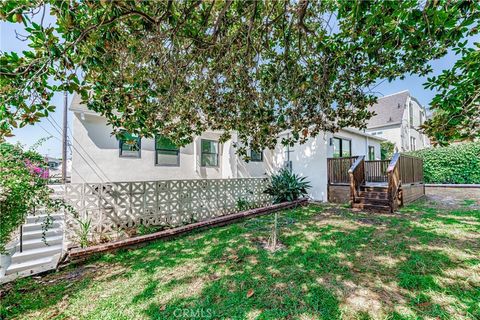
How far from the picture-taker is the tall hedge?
40.8 ft

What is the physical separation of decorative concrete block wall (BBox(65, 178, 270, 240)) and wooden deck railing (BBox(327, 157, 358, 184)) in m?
4.45

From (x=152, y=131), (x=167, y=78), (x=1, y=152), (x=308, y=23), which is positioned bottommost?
(x=1, y=152)

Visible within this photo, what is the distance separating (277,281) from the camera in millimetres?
3088

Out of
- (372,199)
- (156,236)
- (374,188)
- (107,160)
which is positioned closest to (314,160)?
(374,188)

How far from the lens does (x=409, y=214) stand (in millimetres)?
6844

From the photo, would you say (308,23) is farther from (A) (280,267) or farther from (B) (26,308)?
(B) (26,308)

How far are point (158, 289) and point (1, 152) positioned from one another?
327cm

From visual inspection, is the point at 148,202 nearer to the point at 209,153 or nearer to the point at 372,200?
the point at 209,153

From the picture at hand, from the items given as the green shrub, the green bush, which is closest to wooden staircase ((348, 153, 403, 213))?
the green shrub

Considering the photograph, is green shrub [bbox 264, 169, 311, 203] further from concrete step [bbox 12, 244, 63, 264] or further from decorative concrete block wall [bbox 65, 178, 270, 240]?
concrete step [bbox 12, 244, 63, 264]

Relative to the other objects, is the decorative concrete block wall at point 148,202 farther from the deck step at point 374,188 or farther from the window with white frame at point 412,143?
the window with white frame at point 412,143

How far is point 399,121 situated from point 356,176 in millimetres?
15304

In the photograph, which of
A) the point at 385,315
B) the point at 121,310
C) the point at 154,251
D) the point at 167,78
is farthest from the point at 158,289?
the point at 167,78

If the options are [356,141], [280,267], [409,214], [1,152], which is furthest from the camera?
[356,141]
